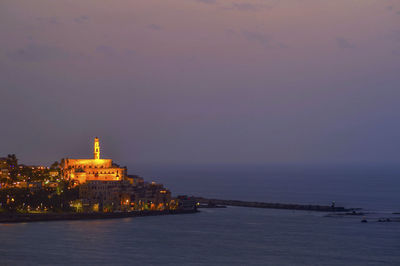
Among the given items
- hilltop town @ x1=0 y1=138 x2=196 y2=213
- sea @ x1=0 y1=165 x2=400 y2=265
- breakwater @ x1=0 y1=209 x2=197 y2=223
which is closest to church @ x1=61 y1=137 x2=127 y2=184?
hilltop town @ x1=0 y1=138 x2=196 y2=213

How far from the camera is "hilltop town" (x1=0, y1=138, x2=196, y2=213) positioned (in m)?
71.8

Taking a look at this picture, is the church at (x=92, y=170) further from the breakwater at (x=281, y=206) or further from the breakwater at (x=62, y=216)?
the breakwater at (x=281, y=206)

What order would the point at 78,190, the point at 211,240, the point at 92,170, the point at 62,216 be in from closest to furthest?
the point at 211,240
the point at 62,216
the point at 78,190
the point at 92,170

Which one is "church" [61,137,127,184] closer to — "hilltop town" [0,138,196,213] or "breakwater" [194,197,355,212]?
"hilltop town" [0,138,196,213]

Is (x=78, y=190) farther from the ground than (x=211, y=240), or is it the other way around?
(x=78, y=190)

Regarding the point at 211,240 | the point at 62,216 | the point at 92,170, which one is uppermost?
the point at 92,170

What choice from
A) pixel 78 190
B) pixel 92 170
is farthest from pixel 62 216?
pixel 92 170

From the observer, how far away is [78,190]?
7844 centimetres

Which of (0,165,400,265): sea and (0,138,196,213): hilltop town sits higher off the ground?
(0,138,196,213): hilltop town

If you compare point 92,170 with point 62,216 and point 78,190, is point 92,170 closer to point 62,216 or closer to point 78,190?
point 78,190

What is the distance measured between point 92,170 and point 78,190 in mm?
6793

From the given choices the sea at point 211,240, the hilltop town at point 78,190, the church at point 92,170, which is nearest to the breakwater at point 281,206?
the sea at point 211,240

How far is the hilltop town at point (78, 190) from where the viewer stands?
71.8m

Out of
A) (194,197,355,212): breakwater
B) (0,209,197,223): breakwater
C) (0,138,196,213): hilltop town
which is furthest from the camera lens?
(194,197,355,212): breakwater
